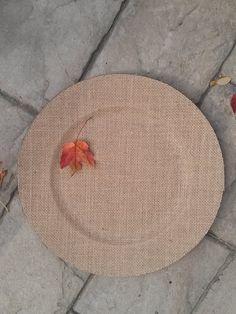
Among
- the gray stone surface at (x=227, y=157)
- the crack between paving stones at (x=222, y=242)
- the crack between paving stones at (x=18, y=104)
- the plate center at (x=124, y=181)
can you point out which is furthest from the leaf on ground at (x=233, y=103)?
the crack between paving stones at (x=18, y=104)

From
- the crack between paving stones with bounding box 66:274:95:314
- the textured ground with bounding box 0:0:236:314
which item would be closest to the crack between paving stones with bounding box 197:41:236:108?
the textured ground with bounding box 0:0:236:314

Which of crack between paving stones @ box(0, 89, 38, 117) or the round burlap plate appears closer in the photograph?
the round burlap plate

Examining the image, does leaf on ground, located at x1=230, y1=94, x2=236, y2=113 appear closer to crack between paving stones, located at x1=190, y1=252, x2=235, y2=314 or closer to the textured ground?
the textured ground

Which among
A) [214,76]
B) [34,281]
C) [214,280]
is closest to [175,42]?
[214,76]

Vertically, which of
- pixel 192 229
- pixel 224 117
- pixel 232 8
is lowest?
pixel 192 229

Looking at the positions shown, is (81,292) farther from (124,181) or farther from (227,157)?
(227,157)

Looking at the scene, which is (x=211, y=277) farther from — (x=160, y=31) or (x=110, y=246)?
(x=160, y=31)

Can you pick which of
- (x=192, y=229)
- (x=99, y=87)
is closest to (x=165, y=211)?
(x=192, y=229)

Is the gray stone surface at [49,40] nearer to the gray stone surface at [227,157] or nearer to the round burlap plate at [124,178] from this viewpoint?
the round burlap plate at [124,178]
